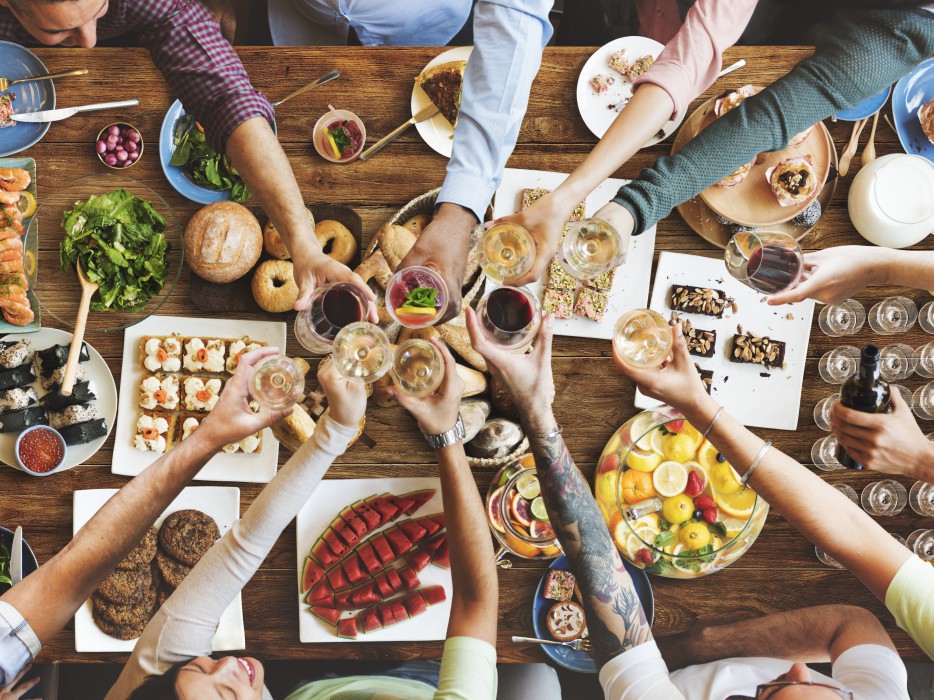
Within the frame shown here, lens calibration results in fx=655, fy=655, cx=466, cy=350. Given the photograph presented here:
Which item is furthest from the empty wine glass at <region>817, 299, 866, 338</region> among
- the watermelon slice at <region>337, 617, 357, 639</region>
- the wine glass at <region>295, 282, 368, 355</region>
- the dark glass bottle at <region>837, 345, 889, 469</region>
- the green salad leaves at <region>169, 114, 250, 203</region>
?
the green salad leaves at <region>169, 114, 250, 203</region>

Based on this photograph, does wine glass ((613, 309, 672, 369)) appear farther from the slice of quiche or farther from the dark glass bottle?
the slice of quiche

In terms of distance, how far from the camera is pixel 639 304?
7.32ft

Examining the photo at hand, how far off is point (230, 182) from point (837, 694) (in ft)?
8.13

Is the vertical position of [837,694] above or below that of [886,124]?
below

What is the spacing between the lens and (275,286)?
2.17 metres

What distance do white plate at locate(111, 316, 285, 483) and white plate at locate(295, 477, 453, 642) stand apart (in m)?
0.20

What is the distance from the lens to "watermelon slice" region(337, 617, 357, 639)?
7.24 ft

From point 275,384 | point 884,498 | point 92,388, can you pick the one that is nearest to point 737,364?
point 884,498

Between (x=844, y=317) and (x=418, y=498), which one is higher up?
(x=844, y=317)

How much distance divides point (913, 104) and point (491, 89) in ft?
4.76

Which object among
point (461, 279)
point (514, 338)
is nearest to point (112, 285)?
point (461, 279)

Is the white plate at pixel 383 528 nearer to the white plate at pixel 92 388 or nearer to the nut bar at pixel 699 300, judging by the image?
the white plate at pixel 92 388

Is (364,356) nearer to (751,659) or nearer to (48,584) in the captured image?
(48,584)

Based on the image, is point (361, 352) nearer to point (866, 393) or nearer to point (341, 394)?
point (341, 394)
